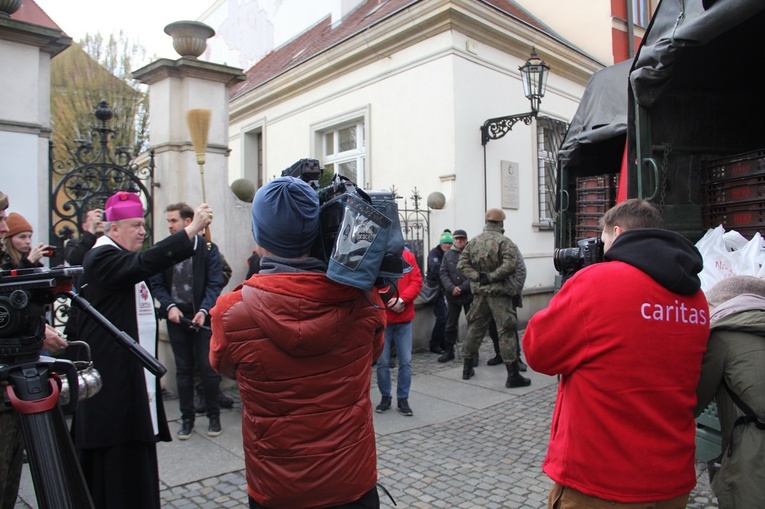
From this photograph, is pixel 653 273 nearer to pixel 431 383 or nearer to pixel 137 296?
pixel 137 296

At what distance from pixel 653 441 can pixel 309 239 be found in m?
1.37

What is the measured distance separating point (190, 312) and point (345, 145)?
8231 mm

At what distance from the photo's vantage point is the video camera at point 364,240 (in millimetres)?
1711

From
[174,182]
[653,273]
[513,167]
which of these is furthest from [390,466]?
[513,167]

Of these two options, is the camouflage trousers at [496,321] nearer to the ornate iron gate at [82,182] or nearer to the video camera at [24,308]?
the ornate iron gate at [82,182]

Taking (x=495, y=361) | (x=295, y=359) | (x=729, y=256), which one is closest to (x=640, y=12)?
(x=495, y=361)

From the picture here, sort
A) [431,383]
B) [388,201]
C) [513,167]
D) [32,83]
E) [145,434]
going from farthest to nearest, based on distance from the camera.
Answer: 1. [513,167]
2. [431,383]
3. [32,83]
4. [145,434]
5. [388,201]

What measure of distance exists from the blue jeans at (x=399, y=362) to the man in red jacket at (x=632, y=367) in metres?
3.60

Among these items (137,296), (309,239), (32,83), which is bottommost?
(137,296)

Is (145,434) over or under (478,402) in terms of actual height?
over

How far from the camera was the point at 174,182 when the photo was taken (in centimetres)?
615

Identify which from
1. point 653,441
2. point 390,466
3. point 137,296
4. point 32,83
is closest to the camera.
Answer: point 653,441

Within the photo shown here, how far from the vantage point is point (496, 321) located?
6.84 meters

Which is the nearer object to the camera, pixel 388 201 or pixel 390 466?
pixel 388 201
